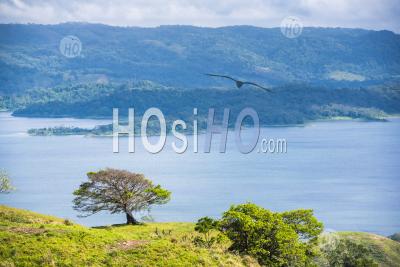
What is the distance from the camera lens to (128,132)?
181 m

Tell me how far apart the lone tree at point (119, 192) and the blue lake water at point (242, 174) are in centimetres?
3719

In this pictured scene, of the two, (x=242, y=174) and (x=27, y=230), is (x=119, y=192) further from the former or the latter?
(x=242, y=174)

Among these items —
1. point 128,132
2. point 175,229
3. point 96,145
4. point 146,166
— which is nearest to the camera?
point 175,229

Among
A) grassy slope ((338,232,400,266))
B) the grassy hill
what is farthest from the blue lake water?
the grassy hill

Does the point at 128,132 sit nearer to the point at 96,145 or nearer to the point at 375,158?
the point at 96,145

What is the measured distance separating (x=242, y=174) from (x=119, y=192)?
271 ft

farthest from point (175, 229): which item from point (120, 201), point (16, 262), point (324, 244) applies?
point (16, 262)

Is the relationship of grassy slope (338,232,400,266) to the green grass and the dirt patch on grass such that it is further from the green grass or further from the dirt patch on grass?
the dirt patch on grass

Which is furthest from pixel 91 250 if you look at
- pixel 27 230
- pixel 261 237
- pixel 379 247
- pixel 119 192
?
pixel 379 247

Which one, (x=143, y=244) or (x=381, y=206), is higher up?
(x=143, y=244)

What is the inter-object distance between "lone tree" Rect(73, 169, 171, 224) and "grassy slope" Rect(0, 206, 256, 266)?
1146 centimetres

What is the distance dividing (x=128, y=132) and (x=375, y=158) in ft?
216

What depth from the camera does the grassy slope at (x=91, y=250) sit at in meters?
19.6

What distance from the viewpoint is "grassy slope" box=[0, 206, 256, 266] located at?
1958cm
